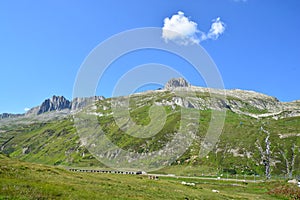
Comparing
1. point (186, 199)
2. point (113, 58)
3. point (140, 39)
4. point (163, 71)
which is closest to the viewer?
point (186, 199)

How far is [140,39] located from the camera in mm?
Answer: 69812

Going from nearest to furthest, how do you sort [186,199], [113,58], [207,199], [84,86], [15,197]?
1. [15,197]
2. [186,199]
3. [207,199]
4. [84,86]
5. [113,58]

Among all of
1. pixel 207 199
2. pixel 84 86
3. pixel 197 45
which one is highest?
pixel 197 45

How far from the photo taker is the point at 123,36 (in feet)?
214

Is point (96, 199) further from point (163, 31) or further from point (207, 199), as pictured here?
point (163, 31)

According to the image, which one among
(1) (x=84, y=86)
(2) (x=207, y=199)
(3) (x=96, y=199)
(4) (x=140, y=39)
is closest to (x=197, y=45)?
(4) (x=140, y=39)

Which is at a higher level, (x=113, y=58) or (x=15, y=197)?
(x=113, y=58)

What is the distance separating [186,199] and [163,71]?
4388cm

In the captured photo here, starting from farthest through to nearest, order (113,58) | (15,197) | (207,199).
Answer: (113,58), (207,199), (15,197)

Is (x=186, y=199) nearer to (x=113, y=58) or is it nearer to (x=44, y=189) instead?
(x=44, y=189)

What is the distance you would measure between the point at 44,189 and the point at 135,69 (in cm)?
4872

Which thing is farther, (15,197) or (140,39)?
(140,39)

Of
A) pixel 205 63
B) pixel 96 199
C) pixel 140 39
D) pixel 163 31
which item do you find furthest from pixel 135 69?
pixel 96 199

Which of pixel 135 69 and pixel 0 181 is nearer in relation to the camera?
pixel 0 181
